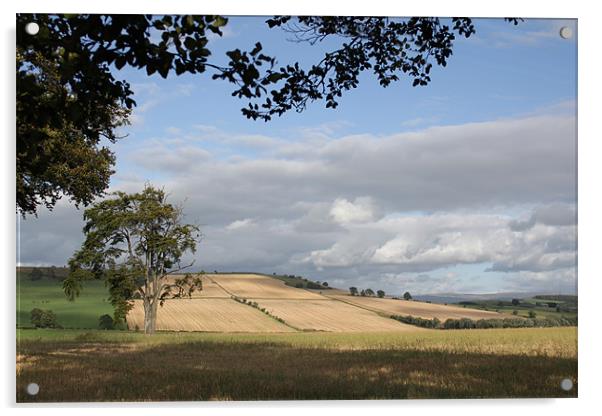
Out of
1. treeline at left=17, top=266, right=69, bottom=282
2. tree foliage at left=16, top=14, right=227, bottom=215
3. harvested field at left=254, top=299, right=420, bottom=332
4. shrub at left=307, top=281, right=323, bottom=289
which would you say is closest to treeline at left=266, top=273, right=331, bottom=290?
shrub at left=307, top=281, right=323, bottom=289

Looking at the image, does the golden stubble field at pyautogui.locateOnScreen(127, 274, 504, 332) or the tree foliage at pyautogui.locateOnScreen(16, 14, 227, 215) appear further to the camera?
the golden stubble field at pyautogui.locateOnScreen(127, 274, 504, 332)

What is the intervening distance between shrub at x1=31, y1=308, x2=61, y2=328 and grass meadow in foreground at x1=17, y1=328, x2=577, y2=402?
9 cm

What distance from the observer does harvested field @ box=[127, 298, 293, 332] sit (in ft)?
24.3

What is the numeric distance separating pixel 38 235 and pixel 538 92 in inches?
230

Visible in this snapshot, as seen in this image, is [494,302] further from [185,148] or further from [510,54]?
[185,148]

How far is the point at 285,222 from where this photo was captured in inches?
293

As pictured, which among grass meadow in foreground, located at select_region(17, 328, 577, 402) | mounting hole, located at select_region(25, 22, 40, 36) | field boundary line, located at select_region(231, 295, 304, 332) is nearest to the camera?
mounting hole, located at select_region(25, 22, 40, 36)

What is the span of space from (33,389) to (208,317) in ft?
6.60

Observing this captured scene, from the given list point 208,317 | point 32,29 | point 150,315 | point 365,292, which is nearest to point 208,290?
point 208,317

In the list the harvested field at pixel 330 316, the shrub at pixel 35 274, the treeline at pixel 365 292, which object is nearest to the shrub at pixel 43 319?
the shrub at pixel 35 274

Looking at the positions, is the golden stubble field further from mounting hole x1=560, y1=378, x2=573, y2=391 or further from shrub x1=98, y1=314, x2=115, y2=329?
mounting hole x1=560, y1=378, x2=573, y2=391

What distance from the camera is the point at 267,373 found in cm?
730

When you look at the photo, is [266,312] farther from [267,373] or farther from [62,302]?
[62,302]

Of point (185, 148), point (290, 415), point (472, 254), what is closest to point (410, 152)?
point (472, 254)
